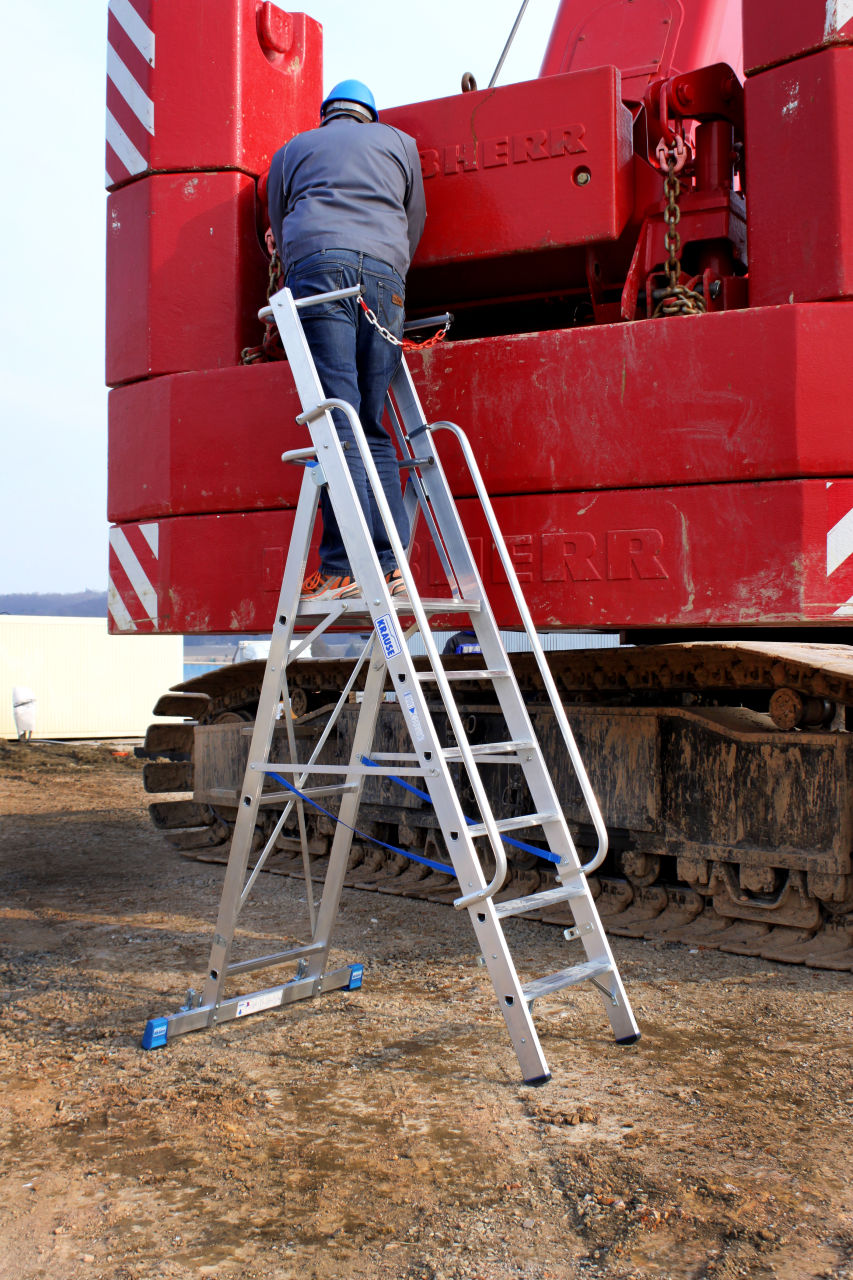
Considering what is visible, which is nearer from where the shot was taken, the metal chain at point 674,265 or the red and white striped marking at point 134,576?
the metal chain at point 674,265

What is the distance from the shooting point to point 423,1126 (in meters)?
2.76

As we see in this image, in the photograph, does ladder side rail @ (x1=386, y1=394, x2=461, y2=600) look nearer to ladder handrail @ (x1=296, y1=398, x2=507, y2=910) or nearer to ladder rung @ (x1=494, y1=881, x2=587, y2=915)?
ladder handrail @ (x1=296, y1=398, x2=507, y2=910)

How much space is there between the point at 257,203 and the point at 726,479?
247 cm

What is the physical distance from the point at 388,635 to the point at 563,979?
106cm

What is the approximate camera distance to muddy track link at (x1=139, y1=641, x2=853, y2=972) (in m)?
4.22

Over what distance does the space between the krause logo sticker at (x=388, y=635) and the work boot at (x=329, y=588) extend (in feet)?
0.88

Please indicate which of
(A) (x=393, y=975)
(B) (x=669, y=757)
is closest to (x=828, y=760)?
(B) (x=669, y=757)

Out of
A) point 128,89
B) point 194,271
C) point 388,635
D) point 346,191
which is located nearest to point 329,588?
point 388,635

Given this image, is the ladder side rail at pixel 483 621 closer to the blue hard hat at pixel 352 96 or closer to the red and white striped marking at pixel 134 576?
the blue hard hat at pixel 352 96

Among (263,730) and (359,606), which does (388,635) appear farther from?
(263,730)

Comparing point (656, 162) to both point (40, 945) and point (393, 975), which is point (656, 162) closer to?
point (393, 975)

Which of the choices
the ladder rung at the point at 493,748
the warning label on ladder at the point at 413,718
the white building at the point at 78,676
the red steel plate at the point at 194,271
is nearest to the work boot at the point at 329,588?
the warning label on ladder at the point at 413,718

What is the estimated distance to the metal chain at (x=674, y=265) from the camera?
4.16m

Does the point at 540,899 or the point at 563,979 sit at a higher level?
the point at 540,899
